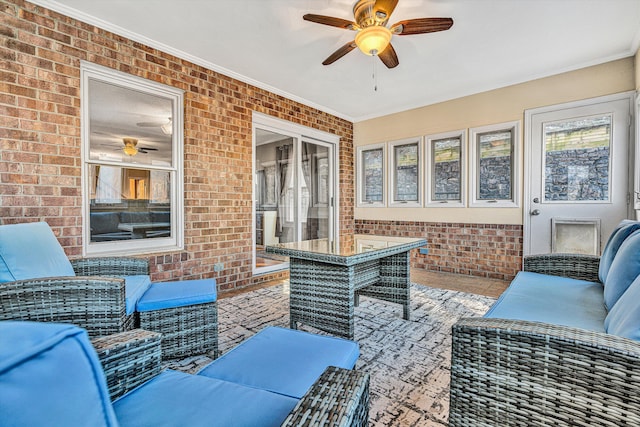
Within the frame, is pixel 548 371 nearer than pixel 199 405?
No

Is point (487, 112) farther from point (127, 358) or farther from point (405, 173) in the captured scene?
point (127, 358)

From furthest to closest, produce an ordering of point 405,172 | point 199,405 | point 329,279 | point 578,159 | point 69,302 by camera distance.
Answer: point 405,172 → point 578,159 → point 329,279 → point 69,302 → point 199,405

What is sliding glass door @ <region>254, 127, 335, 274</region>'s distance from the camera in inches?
169

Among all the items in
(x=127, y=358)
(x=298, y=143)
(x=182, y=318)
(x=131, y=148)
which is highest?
(x=298, y=143)

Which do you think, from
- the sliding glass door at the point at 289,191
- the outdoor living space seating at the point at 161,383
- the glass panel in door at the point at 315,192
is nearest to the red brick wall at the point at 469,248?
the glass panel in door at the point at 315,192

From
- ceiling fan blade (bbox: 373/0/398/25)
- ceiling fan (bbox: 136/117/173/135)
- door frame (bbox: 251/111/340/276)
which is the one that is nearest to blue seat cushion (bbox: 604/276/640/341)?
door frame (bbox: 251/111/340/276)

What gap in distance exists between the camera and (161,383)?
0.95 m

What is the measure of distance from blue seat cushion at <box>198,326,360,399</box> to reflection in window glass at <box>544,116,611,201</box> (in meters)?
3.85

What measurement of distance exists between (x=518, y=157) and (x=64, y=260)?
482cm

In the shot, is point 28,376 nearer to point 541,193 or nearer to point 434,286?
point 434,286

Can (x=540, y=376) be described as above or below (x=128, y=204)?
below

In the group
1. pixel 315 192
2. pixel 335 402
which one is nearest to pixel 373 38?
pixel 335 402

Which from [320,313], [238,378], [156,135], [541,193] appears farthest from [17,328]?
[541,193]

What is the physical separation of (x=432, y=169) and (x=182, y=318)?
411 centimetres
